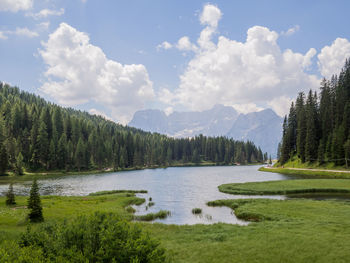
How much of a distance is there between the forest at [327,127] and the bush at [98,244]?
102318mm

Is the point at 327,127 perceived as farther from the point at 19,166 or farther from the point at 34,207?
the point at 19,166

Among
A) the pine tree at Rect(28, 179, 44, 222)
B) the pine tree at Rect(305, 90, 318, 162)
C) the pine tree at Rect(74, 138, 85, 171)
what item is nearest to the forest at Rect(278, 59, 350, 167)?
the pine tree at Rect(305, 90, 318, 162)

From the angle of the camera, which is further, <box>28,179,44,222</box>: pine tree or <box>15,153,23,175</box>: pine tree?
<box>15,153,23,175</box>: pine tree

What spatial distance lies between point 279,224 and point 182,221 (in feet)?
44.8

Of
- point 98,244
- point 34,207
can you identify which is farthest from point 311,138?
point 98,244

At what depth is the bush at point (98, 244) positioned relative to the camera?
9518 millimetres

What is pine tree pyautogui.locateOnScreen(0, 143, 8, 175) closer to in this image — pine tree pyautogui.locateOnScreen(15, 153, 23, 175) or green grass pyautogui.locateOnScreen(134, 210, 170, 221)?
pine tree pyautogui.locateOnScreen(15, 153, 23, 175)

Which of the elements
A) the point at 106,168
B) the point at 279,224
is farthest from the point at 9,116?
the point at 279,224

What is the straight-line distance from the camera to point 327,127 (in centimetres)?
11262

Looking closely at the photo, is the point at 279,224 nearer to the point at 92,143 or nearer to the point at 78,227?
the point at 78,227

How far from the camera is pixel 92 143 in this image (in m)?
175

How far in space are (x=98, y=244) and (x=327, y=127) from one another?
127493 millimetres

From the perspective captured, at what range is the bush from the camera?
9.52 metres

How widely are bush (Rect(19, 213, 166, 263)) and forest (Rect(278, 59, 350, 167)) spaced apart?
336 feet
